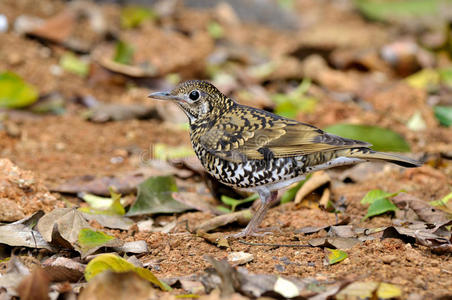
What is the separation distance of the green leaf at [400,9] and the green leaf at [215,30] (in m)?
4.28

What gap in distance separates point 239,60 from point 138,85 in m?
2.62

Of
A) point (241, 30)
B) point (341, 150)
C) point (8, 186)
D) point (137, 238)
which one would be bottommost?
point (137, 238)

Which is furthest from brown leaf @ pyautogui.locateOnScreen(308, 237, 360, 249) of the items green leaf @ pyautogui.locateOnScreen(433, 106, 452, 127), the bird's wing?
green leaf @ pyautogui.locateOnScreen(433, 106, 452, 127)

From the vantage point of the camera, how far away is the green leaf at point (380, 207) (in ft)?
15.4

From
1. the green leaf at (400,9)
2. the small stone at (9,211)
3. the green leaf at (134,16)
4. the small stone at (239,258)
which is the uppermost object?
the green leaf at (400,9)

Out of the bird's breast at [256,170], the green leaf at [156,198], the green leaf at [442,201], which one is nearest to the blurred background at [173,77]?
the green leaf at [156,198]

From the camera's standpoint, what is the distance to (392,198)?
499cm

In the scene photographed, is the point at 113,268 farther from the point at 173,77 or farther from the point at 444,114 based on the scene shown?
the point at 173,77

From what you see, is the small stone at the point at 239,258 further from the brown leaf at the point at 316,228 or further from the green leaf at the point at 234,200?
the green leaf at the point at 234,200

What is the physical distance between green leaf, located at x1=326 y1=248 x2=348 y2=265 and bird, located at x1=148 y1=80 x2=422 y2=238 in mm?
814

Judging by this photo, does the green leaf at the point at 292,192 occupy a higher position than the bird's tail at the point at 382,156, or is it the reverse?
the bird's tail at the point at 382,156

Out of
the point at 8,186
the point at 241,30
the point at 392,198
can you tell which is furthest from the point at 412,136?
the point at 241,30

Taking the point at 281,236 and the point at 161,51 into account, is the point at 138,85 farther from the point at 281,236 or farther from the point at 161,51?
the point at 281,236

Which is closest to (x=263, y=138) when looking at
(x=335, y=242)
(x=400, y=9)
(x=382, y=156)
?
(x=382, y=156)
